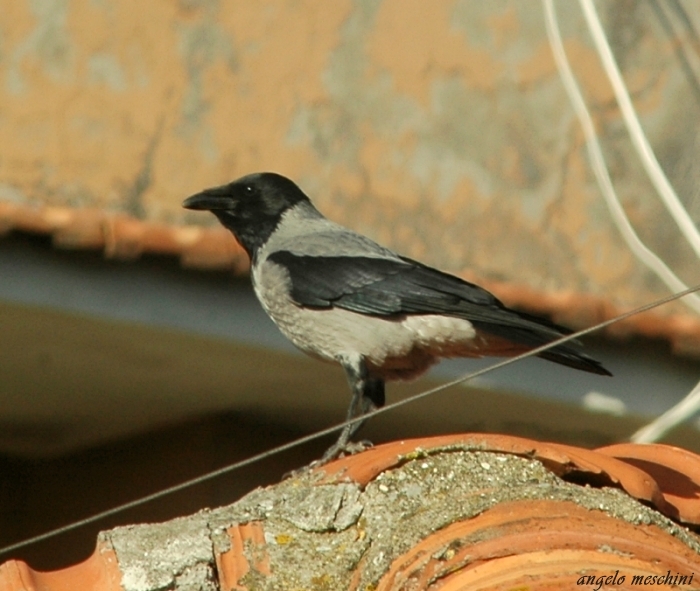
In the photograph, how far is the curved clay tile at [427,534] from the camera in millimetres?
2975

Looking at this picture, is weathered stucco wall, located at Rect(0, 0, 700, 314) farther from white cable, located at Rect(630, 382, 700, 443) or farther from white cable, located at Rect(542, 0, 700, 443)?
white cable, located at Rect(630, 382, 700, 443)

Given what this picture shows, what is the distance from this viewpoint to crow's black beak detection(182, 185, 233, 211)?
546 cm

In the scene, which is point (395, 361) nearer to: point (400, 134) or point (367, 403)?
point (367, 403)

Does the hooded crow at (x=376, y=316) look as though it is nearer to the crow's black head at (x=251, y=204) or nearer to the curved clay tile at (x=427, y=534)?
the crow's black head at (x=251, y=204)

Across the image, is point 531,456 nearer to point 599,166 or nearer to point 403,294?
point 403,294

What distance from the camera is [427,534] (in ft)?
10.3

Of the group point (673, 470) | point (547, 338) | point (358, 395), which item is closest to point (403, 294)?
point (358, 395)

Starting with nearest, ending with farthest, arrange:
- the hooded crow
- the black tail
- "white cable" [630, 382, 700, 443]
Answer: the black tail
the hooded crow
"white cable" [630, 382, 700, 443]

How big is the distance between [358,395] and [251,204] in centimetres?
116

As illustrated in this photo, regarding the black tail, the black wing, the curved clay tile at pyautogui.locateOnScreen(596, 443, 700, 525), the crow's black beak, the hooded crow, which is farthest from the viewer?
the crow's black beak

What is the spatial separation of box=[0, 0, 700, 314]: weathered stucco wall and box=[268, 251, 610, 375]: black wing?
137 centimetres

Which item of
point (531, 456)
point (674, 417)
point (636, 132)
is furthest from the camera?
point (636, 132)

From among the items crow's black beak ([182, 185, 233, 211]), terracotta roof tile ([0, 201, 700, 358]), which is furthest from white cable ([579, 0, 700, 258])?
crow's black beak ([182, 185, 233, 211])

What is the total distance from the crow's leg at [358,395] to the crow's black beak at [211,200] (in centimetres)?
101
